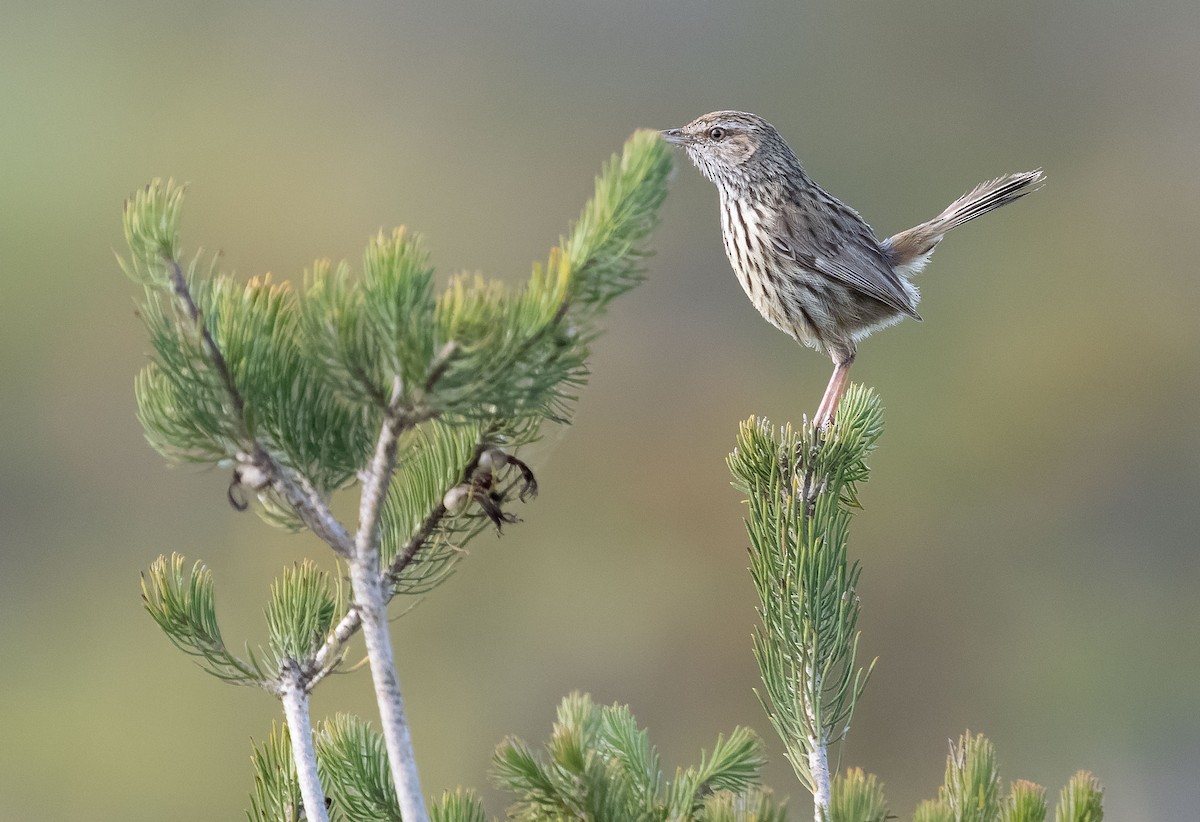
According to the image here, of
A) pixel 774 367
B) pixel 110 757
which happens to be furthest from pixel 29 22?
pixel 774 367

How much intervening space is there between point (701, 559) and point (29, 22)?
915cm

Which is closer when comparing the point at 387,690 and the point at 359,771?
the point at 387,690

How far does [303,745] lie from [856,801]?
2.15ft

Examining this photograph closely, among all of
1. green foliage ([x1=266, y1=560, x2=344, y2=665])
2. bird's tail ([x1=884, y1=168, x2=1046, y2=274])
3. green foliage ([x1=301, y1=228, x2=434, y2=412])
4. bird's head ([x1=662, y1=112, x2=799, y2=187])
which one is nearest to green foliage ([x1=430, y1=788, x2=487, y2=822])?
green foliage ([x1=266, y1=560, x2=344, y2=665])

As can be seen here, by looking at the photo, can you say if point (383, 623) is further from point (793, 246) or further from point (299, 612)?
point (793, 246)

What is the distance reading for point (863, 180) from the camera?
34.9 feet

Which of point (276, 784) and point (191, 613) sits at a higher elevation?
point (191, 613)

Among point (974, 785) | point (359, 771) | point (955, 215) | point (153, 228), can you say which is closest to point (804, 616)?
point (974, 785)

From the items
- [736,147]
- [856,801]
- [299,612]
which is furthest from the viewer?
[736,147]

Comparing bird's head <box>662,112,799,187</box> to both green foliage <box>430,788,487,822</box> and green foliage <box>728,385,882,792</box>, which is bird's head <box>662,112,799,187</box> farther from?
green foliage <box>430,788,487,822</box>

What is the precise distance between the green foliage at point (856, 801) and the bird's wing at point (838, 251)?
2.94 meters

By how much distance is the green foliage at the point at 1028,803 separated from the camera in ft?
4.35

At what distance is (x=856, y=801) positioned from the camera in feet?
4.14

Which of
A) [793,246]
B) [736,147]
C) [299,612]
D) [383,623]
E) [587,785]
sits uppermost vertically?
[736,147]
